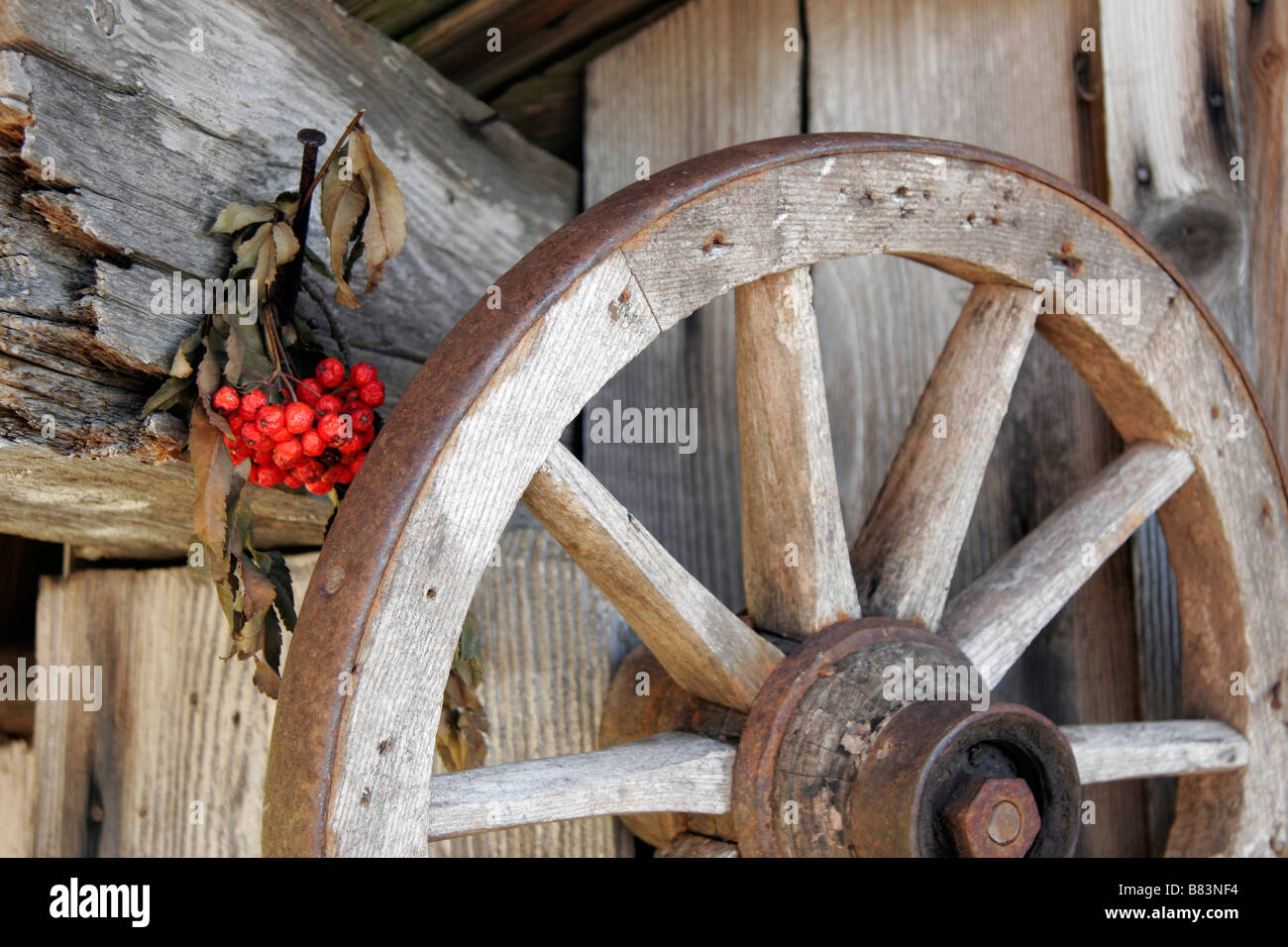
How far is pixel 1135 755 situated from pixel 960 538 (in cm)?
34

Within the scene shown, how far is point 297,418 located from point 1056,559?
892 mm

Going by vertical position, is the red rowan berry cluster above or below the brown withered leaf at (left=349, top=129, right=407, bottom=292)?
below

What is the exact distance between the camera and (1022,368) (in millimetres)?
1704

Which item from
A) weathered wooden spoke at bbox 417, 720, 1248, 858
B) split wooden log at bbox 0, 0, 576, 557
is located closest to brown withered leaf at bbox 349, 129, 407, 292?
split wooden log at bbox 0, 0, 576, 557

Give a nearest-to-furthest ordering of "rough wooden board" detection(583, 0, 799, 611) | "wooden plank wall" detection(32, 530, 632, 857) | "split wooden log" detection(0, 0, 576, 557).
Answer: "split wooden log" detection(0, 0, 576, 557) → "wooden plank wall" detection(32, 530, 632, 857) → "rough wooden board" detection(583, 0, 799, 611)

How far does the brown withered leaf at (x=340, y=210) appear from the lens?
106 centimetres

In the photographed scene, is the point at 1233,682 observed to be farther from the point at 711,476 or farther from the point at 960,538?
the point at 711,476

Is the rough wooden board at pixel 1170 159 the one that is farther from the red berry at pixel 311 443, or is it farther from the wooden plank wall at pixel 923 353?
the red berry at pixel 311 443

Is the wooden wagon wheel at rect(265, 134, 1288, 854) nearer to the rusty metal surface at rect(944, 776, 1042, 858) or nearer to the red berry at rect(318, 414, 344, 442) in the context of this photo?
the rusty metal surface at rect(944, 776, 1042, 858)

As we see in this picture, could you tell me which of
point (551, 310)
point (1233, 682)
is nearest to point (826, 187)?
point (551, 310)

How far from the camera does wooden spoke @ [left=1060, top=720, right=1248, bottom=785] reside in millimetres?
1287

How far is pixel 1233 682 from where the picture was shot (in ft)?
4.73

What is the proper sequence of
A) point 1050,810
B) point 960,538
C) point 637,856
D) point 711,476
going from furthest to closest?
point 711,476
point 637,856
point 960,538
point 1050,810

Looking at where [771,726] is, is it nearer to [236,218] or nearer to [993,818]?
[993,818]
